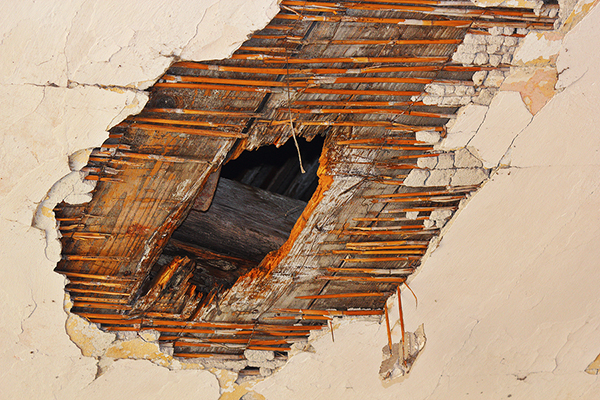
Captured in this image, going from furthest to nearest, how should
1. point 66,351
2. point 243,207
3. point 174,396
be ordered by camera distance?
point 243,207 < point 174,396 < point 66,351

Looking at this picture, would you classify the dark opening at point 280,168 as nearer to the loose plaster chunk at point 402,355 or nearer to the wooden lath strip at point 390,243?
the wooden lath strip at point 390,243

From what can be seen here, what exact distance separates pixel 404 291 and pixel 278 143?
804 millimetres

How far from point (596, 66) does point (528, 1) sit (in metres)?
0.35

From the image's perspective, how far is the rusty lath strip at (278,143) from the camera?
134 cm

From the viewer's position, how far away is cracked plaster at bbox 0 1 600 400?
124 cm

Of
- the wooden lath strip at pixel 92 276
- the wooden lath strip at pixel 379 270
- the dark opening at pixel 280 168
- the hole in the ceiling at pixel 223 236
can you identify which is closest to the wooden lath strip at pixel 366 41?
the hole in the ceiling at pixel 223 236

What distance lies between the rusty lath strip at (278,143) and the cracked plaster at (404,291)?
0.28 ft

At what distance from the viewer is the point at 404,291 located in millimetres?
1825

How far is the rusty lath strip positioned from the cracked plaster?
86mm

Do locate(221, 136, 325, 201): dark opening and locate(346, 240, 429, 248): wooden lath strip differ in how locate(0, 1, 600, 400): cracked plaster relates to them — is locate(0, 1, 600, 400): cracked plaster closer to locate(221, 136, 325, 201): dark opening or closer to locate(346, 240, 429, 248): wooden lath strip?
locate(346, 240, 429, 248): wooden lath strip

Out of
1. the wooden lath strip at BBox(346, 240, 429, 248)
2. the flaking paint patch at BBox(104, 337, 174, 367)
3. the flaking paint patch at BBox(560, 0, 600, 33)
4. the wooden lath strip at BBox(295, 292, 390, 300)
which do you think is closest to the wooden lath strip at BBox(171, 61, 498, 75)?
the flaking paint patch at BBox(560, 0, 600, 33)

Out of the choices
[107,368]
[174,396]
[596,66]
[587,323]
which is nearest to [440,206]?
[596,66]

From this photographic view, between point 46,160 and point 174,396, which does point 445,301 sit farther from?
point 46,160

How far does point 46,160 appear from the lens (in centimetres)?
132
